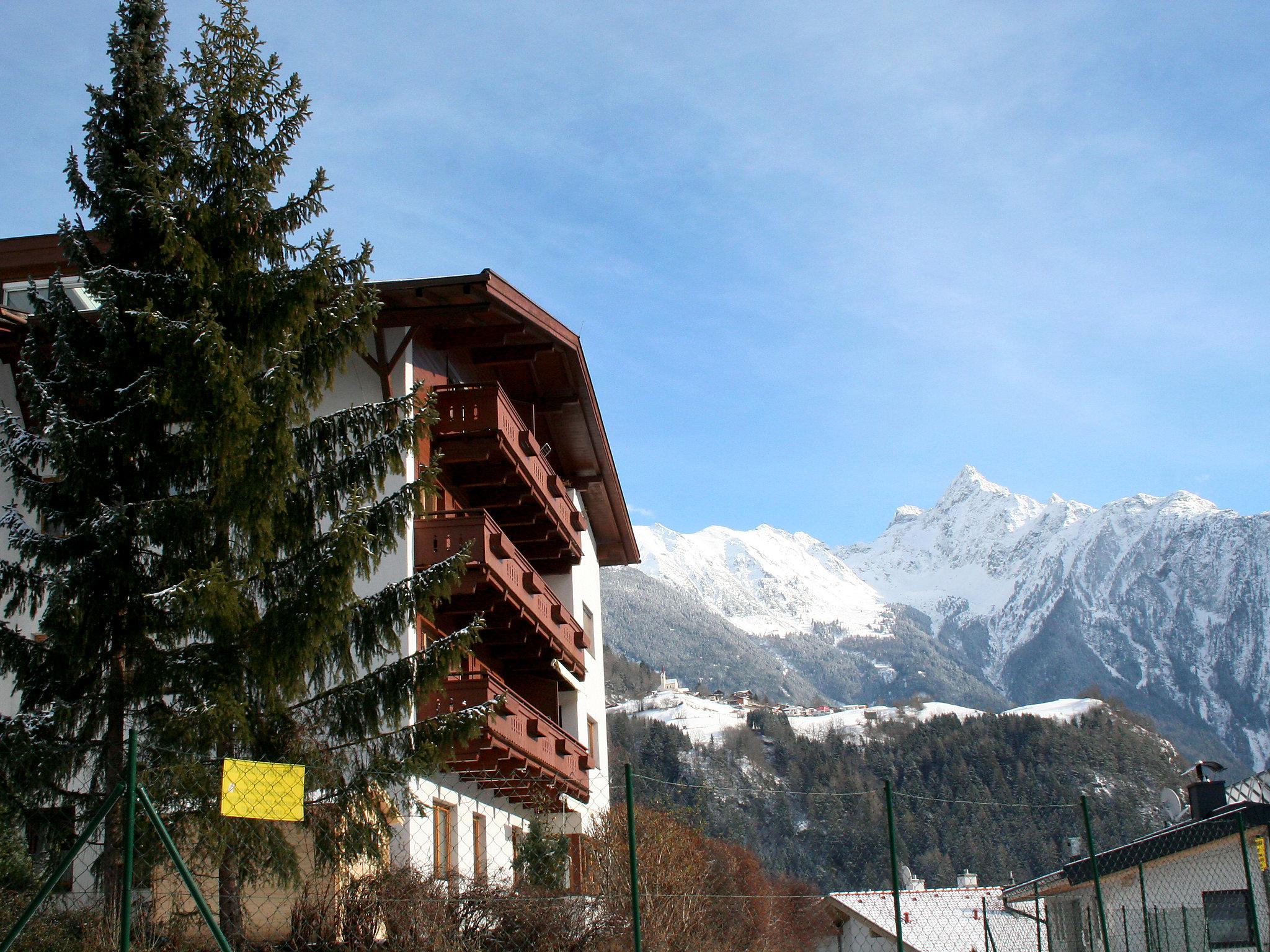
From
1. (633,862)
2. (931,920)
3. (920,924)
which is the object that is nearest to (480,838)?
(633,862)

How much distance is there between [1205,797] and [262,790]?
30.4 meters

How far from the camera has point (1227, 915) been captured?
1001 inches

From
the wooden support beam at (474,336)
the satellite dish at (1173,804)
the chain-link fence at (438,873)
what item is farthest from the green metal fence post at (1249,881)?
the satellite dish at (1173,804)

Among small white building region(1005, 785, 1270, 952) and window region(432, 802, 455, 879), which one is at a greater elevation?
window region(432, 802, 455, 879)

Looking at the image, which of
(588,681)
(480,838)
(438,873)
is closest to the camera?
(438,873)

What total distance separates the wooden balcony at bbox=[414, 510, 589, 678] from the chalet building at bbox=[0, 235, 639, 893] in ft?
0.12

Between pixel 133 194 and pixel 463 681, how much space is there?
930 centimetres

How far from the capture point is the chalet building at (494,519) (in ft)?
68.5

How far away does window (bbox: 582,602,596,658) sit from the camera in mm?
34625

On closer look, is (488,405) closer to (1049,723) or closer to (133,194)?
(133,194)

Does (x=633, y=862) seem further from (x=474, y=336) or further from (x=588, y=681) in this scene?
(x=588, y=681)

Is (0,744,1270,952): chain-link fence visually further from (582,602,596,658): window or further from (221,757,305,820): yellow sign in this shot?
(582,602,596,658): window

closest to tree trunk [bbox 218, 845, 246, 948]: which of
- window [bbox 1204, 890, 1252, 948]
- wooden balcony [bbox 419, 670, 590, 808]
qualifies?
wooden balcony [bbox 419, 670, 590, 808]

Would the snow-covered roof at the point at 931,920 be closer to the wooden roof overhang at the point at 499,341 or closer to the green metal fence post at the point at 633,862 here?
the wooden roof overhang at the point at 499,341
